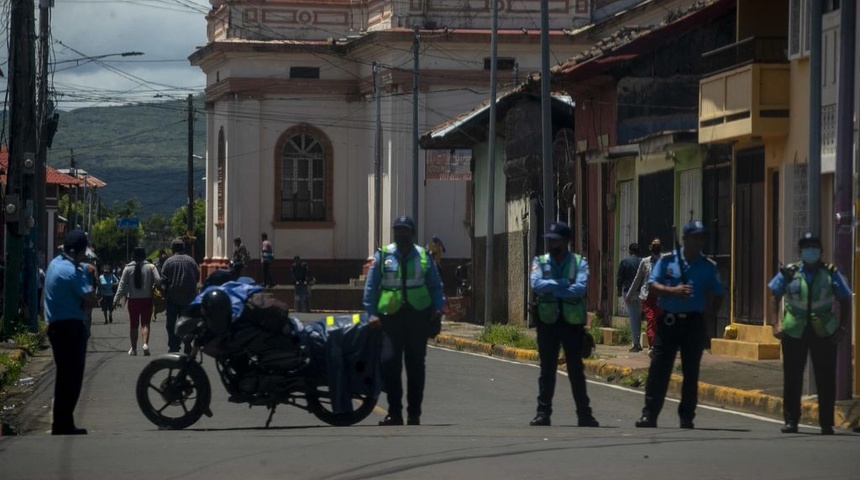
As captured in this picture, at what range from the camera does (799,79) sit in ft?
71.4

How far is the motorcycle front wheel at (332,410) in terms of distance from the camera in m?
13.4

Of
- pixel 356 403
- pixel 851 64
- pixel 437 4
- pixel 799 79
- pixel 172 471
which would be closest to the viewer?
pixel 172 471

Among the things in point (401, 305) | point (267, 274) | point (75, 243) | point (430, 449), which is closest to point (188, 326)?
point (75, 243)

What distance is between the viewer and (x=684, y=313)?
13273mm

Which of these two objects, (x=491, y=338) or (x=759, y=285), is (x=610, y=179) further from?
(x=759, y=285)

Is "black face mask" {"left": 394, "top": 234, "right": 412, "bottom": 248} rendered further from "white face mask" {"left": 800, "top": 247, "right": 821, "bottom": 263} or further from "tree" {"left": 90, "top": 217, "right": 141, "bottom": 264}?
"tree" {"left": 90, "top": 217, "right": 141, "bottom": 264}

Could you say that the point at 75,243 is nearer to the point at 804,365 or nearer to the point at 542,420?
the point at 542,420

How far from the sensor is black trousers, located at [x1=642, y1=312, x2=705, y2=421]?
43.7 ft

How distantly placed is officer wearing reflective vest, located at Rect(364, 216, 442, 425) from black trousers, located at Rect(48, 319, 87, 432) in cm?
245

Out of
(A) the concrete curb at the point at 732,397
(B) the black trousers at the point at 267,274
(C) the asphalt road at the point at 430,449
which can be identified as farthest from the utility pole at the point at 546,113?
(B) the black trousers at the point at 267,274

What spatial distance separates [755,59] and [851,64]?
683 centimetres

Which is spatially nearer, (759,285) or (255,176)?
(759,285)

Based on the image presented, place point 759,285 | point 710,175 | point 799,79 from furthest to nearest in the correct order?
point 710,175 → point 759,285 → point 799,79

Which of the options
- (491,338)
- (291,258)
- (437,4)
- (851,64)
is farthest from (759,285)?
(291,258)
